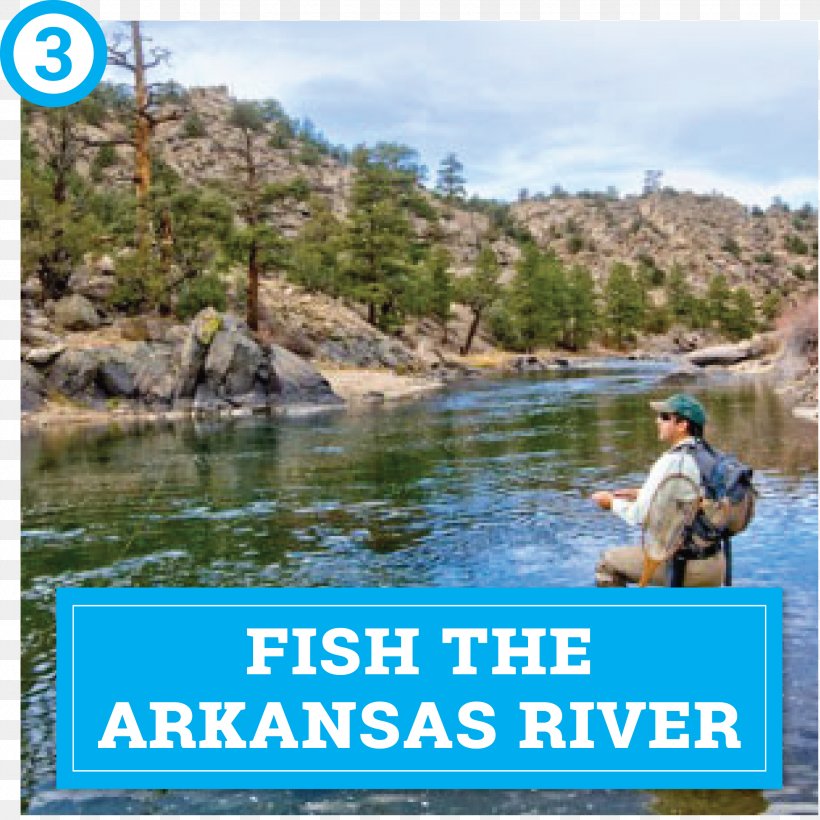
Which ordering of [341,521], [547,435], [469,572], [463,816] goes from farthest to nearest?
[547,435]
[341,521]
[469,572]
[463,816]

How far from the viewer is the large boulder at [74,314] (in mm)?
41912

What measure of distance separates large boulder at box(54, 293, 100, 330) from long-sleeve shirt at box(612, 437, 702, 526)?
37.9m

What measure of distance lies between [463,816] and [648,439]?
19.1 meters

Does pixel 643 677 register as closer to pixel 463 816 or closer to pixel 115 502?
pixel 463 816

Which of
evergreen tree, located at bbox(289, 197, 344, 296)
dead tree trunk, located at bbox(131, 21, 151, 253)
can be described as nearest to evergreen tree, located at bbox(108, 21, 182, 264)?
dead tree trunk, located at bbox(131, 21, 151, 253)

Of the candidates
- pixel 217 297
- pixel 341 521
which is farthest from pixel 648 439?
pixel 217 297

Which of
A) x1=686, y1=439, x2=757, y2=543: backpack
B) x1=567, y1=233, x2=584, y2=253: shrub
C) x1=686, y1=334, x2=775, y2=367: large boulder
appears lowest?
x1=686, y1=439, x2=757, y2=543: backpack

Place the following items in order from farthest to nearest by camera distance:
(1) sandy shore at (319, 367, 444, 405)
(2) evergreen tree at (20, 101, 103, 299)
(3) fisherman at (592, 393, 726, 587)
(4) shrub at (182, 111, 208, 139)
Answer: (4) shrub at (182, 111, 208, 139) < (1) sandy shore at (319, 367, 444, 405) < (2) evergreen tree at (20, 101, 103, 299) < (3) fisherman at (592, 393, 726, 587)

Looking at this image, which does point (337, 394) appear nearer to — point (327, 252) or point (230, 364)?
point (230, 364)

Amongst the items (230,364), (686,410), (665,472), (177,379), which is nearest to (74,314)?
(177,379)

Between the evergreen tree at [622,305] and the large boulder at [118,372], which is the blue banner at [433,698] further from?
the evergreen tree at [622,305]

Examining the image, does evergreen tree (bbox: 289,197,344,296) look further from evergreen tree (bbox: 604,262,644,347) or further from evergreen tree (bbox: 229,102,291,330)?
evergreen tree (bbox: 604,262,644,347)

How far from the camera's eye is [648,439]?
961 inches

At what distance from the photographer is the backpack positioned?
717cm
